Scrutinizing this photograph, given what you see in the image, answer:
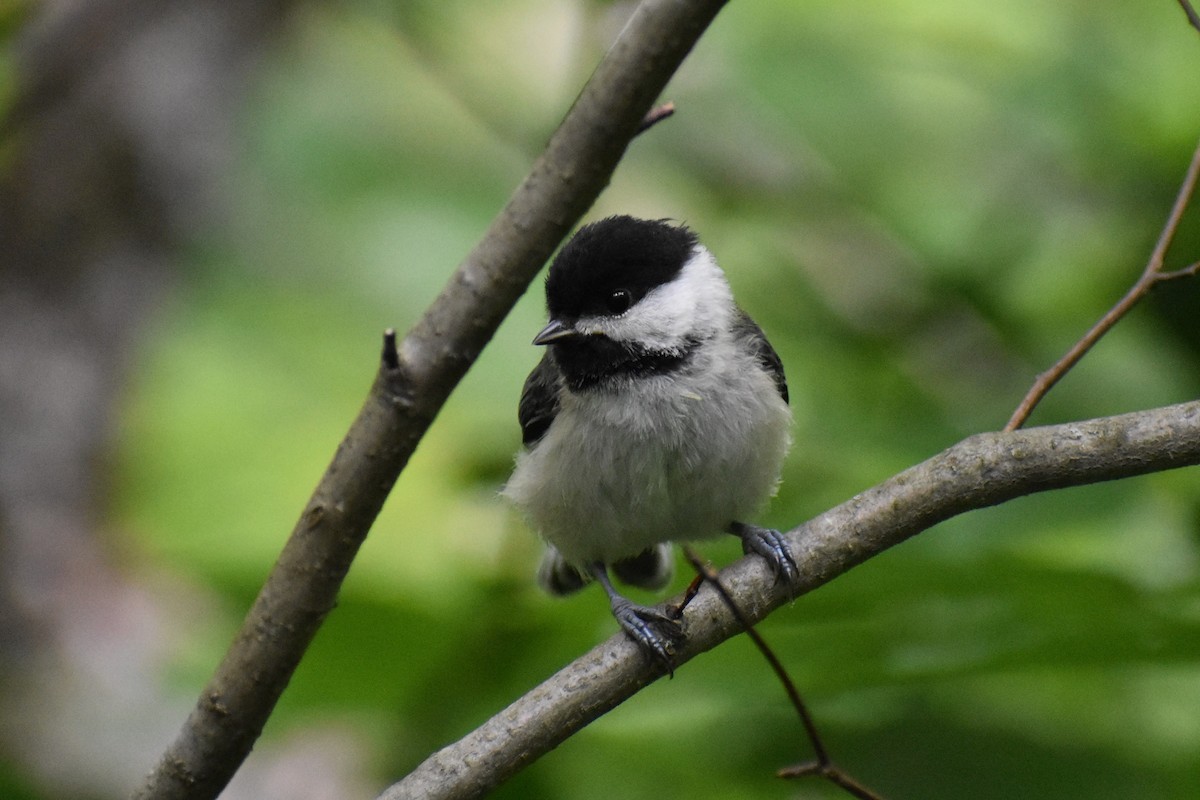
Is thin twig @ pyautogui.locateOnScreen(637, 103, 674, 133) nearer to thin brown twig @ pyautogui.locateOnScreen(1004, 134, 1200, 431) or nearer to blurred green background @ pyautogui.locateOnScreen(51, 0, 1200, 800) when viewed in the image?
thin brown twig @ pyautogui.locateOnScreen(1004, 134, 1200, 431)

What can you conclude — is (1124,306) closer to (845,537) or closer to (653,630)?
(845,537)

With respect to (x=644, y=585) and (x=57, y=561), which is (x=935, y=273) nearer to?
(x=644, y=585)

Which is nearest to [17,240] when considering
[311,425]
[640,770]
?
[311,425]

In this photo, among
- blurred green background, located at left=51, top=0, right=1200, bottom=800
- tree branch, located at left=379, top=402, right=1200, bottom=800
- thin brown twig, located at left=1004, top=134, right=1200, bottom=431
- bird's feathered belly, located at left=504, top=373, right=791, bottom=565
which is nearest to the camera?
tree branch, located at left=379, top=402, right=1200, bottom=800

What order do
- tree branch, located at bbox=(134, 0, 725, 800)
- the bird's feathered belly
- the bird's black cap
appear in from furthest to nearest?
the bird's black cap < the bird's feathered belly < tree branch, located at bbox=(134, 0, 725, 800)

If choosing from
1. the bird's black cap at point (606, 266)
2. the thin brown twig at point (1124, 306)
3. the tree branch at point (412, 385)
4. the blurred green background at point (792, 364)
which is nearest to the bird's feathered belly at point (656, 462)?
the blurred green background at point (792, 364)

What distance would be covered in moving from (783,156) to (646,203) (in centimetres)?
70

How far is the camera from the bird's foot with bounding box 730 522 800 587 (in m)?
1.83

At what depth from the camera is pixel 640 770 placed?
215cm

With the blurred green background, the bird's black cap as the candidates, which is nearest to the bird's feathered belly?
the blurred green background

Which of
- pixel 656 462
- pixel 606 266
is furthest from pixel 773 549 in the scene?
pixel 606 266

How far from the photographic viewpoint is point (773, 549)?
1982mm

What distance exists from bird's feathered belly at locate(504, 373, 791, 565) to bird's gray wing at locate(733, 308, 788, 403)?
80 millimetres

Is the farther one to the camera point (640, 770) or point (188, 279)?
point (188, 279)
